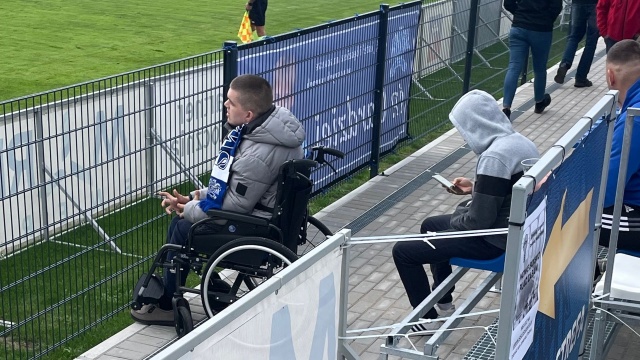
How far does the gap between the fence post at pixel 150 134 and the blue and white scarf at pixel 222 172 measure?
514 mm

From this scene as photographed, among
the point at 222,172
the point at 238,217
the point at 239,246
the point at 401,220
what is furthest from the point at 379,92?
the point at 239,246

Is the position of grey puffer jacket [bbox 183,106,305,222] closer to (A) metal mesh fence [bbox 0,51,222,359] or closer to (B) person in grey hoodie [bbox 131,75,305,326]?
(B) person in grey hoodie [bbox 131,75,305,326]

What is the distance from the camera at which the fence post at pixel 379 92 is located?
28.8 ft

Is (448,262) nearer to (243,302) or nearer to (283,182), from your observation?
(283,182)

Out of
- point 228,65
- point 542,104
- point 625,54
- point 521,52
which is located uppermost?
point 625,54

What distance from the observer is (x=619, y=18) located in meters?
11.3

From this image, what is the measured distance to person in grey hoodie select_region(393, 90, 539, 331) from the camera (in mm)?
5145

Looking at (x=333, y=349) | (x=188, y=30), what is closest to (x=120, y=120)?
(x=333, y=349)

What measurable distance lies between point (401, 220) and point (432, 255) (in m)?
2.68

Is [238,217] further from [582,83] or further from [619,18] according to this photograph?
[582,83]

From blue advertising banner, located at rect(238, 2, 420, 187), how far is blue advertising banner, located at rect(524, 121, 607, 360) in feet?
9.75

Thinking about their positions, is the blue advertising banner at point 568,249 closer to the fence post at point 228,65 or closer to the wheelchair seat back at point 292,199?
the wheelchair seat back at point 292,199

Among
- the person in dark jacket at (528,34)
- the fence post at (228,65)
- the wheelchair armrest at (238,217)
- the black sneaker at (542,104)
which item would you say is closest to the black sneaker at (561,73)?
the black sneaker at (542,104)

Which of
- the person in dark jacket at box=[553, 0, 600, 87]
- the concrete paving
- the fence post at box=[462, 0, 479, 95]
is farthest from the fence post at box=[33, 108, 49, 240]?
the person in dark jacket at box=[553, 0, 600, 87]
